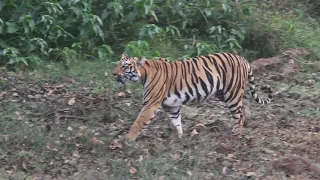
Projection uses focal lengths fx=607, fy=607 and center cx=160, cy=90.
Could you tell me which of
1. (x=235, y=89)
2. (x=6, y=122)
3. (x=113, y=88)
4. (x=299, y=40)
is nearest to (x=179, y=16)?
(x=299, y=40)

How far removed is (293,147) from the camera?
6.70 m

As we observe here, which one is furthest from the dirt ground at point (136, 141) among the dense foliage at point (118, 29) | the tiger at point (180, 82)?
the dense foliage at point (118, 29)

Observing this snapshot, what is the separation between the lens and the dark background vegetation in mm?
6152

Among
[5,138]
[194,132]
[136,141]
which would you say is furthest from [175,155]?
[5,138]

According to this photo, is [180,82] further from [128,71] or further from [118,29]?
[118,29]

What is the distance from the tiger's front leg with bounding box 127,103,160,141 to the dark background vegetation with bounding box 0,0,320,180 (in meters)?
0.15

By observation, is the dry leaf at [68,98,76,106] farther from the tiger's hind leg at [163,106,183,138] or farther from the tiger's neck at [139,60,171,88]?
the tiger's hind leg at [163,106,183,138]

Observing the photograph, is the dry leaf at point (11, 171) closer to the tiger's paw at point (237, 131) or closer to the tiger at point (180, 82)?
the tiger at point (180, 82)

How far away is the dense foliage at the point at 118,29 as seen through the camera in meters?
9.88

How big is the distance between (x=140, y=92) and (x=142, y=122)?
1.93 meters

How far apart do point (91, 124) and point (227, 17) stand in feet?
15.9

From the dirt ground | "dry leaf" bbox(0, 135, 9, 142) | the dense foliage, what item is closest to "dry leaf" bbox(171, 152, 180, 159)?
the dirt ground

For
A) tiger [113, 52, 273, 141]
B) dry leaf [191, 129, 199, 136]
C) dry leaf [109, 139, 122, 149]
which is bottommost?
dry leaf [191, 129, 199, 136]

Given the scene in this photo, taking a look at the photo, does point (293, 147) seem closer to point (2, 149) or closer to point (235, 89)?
point (235, 89)
